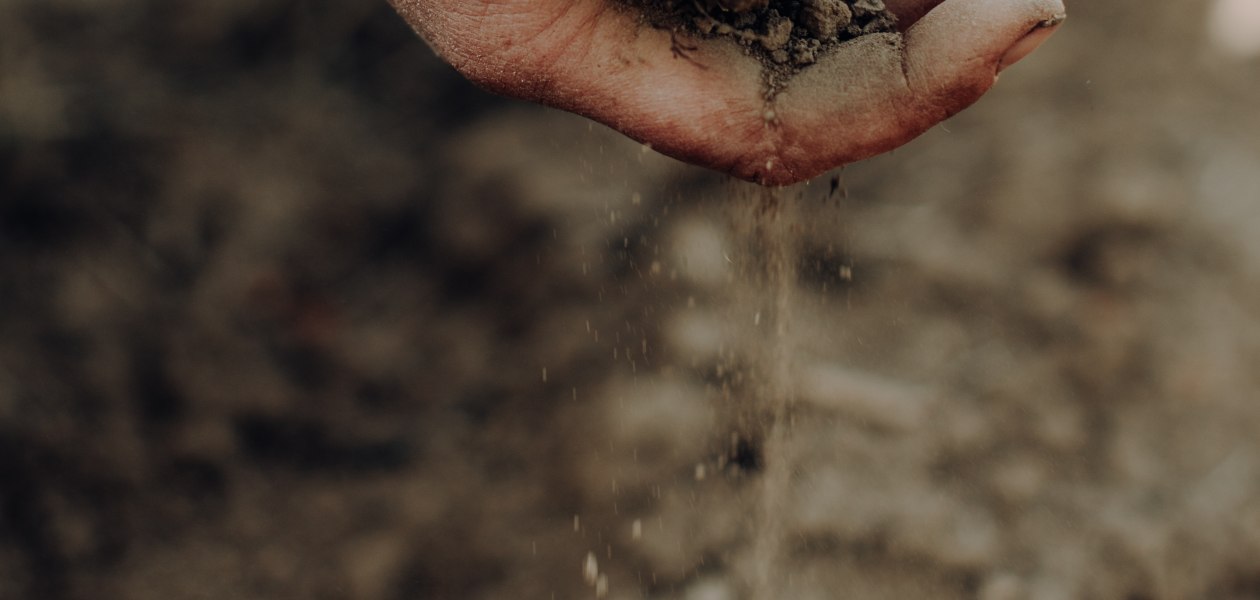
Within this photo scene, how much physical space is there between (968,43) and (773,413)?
0.62 m

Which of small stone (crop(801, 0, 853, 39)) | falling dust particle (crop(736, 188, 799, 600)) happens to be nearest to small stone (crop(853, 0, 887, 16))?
small stone (crop(801, 0, 853, 39))

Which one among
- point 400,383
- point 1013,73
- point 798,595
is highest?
point 1013,73

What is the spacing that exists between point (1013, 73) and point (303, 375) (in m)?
0.88

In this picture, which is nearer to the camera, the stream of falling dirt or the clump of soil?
the clump of soil

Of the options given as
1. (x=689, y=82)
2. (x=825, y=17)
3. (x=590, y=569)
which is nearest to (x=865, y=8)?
(x=825, y=17)

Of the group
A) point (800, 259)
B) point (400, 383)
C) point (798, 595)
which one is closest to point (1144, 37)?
point (800, 259)

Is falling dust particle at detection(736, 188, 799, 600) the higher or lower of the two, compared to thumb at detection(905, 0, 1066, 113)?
lower

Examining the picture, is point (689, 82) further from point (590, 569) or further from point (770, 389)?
point (590, 569)

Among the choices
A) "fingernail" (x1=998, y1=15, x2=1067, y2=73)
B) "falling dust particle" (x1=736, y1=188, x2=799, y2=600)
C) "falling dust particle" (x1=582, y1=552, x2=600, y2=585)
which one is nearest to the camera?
"fingernail" (x1=998, y1=15, x2=1067, y2=73)

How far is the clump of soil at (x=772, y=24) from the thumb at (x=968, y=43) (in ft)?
0.19

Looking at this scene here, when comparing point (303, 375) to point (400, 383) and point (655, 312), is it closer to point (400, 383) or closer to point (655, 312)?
point (400, 383)

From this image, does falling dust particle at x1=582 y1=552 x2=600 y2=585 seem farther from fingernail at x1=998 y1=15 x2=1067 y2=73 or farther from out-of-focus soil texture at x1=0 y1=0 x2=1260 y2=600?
fingernail at x1=998 y1=15 x2=1067 y2=73

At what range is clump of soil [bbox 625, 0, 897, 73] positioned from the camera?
604 mm

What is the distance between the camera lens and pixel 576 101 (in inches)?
24.5
